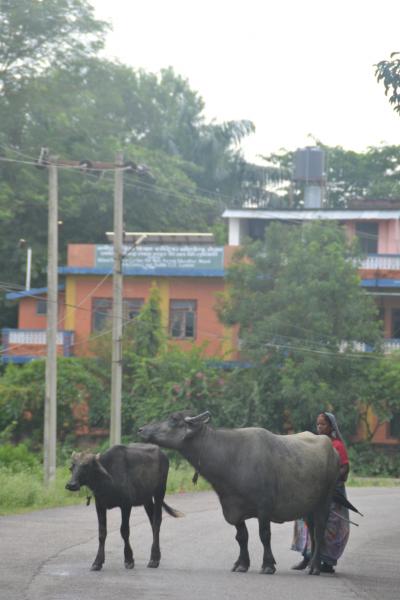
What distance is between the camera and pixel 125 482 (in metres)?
14.9

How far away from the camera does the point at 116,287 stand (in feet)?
119

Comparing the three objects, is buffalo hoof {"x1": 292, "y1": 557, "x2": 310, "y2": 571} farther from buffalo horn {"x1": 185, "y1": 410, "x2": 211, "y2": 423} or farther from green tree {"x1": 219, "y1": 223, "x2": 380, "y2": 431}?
green tree {"x1": 219, "y1": 223, "x2": 380, "y2": 431}

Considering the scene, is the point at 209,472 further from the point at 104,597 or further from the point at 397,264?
the point at 397,264

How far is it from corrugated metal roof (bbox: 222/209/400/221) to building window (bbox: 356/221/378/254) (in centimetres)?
111

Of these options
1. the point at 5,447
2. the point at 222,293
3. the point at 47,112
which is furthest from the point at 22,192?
the point at 5,447

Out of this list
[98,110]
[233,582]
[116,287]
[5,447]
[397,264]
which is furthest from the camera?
[98,110]

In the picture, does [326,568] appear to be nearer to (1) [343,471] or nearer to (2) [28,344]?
(1) [343,471]

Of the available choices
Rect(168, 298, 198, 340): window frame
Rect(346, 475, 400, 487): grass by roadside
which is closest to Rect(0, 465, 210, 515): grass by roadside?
Rect(346, 475, 400, 487): grass by roadside

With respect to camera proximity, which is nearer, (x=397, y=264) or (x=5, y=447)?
(x=5, y=447)

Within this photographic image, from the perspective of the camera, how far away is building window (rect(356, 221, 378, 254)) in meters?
57.6

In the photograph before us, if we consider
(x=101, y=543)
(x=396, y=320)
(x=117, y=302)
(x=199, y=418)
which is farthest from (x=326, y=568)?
(x=396, y=320)

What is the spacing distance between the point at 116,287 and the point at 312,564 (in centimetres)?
2191

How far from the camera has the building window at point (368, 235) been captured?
2266 inches

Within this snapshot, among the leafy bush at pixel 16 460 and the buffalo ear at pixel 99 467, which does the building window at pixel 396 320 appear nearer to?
the leafy bush at pixel 16 460
